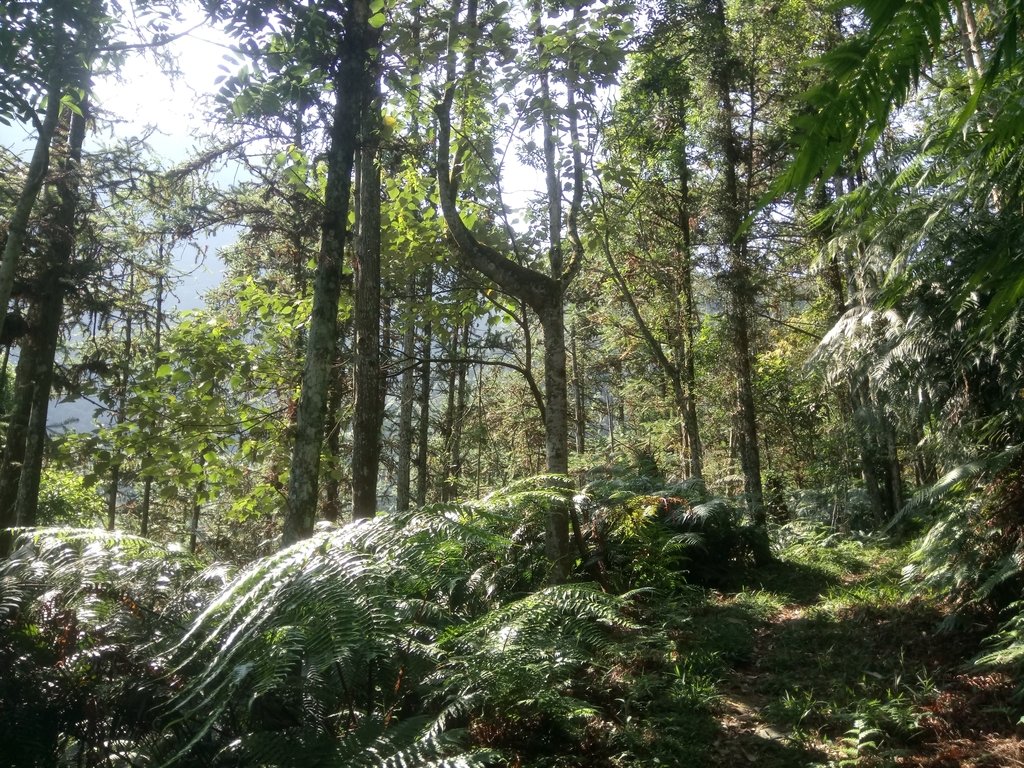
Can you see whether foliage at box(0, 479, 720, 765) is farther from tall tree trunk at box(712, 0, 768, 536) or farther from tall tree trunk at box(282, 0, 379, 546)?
tall tree trunk at box(712, 0, 768, 536)

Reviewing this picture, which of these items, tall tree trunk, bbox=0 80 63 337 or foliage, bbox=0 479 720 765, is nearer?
foliage, bbox=0 479 720 765

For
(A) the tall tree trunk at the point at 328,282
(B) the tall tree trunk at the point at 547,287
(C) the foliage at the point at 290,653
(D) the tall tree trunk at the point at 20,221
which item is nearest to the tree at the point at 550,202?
(B) the tall tree trunk at the point at 547,287

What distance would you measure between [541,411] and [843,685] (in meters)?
4.47

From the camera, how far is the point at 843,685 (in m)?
4.91

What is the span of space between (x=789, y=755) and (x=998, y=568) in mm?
2392

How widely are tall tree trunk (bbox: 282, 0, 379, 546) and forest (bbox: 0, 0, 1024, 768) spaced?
35mm

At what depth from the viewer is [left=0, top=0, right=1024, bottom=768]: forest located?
2.65 metres

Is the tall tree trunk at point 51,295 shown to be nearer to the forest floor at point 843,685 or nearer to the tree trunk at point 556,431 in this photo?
the tree trunk at point 556,431

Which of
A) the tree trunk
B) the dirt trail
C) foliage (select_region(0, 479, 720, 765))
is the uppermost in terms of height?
the tree trunk

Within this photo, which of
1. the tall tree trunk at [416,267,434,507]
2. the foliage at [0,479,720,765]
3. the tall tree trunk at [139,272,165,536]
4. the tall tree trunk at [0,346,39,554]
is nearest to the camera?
the foliage at [0,479,720,765]

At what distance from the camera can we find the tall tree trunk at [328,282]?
5.49 meters

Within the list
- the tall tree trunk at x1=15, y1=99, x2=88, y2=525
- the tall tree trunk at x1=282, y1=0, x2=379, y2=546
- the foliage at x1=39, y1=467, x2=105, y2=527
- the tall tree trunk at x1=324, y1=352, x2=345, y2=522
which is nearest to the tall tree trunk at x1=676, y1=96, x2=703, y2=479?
the tall tree trunk at x1=324, y1=352, x2=345, y2=522

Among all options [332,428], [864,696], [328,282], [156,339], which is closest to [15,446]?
[332,428]

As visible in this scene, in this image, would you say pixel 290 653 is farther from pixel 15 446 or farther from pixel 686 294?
pixel 686 294
